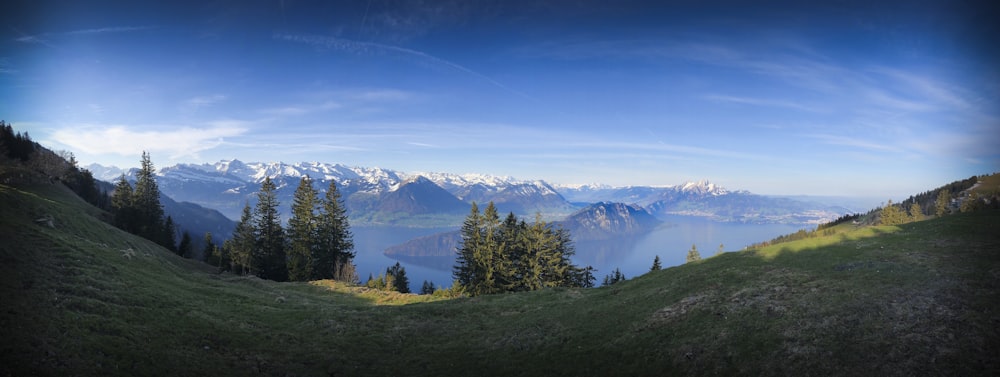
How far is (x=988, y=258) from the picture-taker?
822 inches

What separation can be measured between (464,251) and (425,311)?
26.3 metres

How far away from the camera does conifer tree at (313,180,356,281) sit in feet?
213

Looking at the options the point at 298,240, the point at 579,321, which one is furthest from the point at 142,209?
the point at 579,321

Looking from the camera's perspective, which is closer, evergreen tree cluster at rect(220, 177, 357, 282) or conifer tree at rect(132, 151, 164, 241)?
evergreen tree cluster at rect(220, 177, 357, 282)

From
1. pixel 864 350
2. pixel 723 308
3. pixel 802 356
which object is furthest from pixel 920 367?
pixel 723 308

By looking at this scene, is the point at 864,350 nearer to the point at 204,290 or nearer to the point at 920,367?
the point at 920,367

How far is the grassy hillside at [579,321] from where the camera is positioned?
1434 centimetres

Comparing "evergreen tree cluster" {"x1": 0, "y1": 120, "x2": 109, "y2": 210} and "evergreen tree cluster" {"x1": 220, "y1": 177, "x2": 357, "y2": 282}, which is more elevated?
"evergreen tree cluster" {"x1": 0, "y1": 120, "x2": 109, "y2": 210}

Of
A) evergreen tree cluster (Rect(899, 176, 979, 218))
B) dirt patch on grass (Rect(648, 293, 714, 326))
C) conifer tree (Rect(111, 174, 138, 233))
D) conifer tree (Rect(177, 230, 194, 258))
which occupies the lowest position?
conifer tree (Rect(177, 230, 194, 258))

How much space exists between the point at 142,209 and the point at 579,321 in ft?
300

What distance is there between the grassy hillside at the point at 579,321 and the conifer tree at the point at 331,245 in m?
31.6

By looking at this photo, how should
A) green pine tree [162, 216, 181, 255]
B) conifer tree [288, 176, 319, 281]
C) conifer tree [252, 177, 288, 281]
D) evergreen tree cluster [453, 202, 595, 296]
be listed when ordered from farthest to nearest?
green pine tree [162, 216, 181, 255], conifer tree [252, 177, 288, 281], conifer tree [288, 176, 319, 281], evergreen tree cluster [453, 202, 595, 296]

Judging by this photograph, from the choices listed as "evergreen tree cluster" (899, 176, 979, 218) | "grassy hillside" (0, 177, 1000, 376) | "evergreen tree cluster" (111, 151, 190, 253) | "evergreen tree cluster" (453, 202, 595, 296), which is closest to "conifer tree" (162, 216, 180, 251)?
"evergreen tree cluster" (111, 151, 190, 253)

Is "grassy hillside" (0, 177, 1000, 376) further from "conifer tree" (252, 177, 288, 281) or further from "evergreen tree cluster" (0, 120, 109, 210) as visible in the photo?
"evergreen tree cluster" (0, 120, 109, 210)
